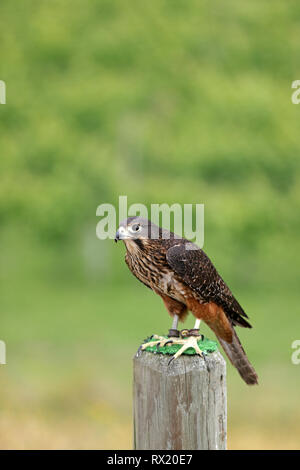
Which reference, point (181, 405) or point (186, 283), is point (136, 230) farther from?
point (181, 405)

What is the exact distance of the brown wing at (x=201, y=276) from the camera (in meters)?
3.01

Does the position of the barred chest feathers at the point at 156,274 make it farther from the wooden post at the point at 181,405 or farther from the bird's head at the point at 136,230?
the wooden post at the point at 181,405

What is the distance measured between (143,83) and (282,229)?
4.05m

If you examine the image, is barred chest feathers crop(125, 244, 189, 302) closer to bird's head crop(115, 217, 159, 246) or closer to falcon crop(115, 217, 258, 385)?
falcon crop(115, 217, 258, 385)

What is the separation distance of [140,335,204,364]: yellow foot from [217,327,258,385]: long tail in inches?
14.9

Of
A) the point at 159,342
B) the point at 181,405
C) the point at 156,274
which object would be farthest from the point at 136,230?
the point at 181,405

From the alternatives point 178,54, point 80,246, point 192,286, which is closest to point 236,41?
point 178,54

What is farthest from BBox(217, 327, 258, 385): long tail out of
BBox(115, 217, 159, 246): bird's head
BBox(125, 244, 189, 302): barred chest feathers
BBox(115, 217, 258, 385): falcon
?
BBox(115, 217, 159, 246): bird's head

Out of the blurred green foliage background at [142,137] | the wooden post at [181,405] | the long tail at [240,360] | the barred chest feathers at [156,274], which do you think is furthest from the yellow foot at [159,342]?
the blurred green foliage background at [142,137]

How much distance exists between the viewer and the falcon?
3010mm

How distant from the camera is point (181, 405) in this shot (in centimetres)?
246

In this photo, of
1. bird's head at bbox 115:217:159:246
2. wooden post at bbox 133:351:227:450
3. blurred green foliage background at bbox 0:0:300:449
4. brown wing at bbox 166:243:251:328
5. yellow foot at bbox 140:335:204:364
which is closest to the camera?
wooden post at bbox 133:351:227:450

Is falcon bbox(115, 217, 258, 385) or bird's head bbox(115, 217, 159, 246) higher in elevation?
bird's head bbox(115, 217, 159, 246)

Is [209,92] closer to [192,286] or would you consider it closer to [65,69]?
[65,69]
